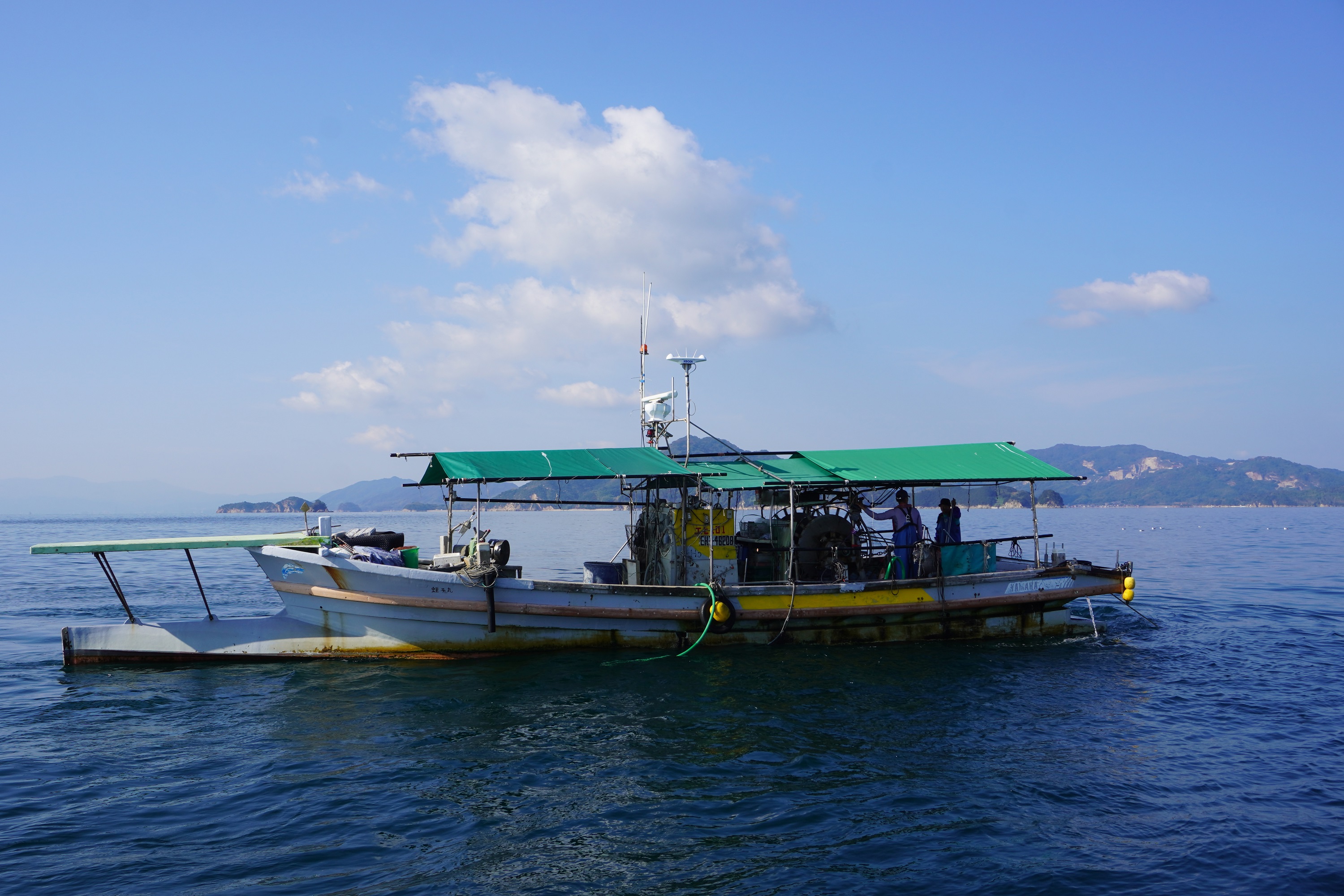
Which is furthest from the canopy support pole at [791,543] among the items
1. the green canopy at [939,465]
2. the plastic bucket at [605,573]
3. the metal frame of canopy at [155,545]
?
the metal frame of canopy at [155,545]

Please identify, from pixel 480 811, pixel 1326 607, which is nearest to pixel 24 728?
pixel 480 811

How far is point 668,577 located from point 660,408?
3701mm

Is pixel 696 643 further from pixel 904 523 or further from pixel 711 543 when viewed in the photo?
pixel 904 523

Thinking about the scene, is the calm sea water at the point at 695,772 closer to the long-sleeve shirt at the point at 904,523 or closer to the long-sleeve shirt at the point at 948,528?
the long-sleeve shirt at the point at 904,523

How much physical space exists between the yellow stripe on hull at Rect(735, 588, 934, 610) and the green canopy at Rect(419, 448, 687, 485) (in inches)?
114

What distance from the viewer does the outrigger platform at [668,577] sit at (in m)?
14.6

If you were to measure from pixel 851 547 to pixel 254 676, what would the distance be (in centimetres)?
1180

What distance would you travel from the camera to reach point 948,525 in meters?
18.1

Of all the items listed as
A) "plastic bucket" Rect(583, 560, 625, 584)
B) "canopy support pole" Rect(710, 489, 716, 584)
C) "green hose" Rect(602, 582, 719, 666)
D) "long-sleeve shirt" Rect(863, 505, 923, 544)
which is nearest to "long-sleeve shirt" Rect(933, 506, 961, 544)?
"long-sleeve shirt" Rect(863, 505, 923, 544)

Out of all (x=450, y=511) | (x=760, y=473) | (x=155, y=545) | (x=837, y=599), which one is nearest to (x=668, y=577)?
(x=760, y=473)

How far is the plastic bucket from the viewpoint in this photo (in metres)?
17.0

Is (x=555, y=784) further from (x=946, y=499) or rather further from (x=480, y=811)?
(x=946, y=499)

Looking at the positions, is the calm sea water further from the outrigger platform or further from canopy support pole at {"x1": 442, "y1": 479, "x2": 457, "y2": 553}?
canopy support pole at {"x1": 442, "y1": 479, "x2": 457, "y2": 553}

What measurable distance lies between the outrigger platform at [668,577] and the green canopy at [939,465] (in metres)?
0.07
